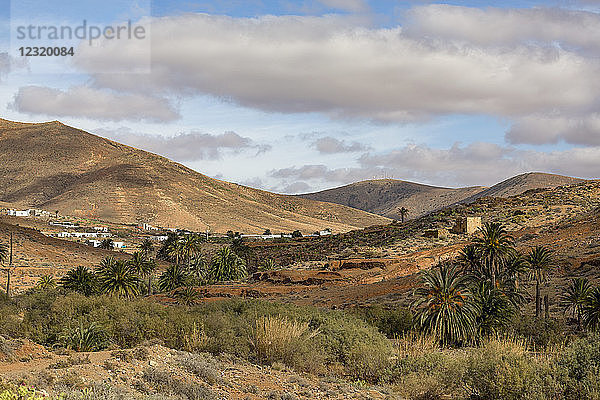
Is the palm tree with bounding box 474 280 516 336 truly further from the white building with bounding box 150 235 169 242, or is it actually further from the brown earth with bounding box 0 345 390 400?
the white building with bounding box 150 235 169 242

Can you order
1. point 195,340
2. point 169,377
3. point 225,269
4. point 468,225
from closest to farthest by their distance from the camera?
point 169,377 → point 195,340 → point 225,269 → point 468,225

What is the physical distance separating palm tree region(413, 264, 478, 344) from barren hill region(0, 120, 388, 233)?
120 m

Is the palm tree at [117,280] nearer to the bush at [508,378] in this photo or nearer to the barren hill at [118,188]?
the bush at [508,378]

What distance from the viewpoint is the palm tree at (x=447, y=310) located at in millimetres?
21297

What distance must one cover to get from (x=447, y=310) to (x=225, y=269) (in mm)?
46781

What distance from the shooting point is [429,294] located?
22188mm

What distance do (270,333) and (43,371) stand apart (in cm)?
598

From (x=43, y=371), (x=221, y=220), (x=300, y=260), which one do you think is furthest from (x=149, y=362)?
(x=221, y=220)

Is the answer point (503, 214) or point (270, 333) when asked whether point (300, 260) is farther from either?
point (270, 333)

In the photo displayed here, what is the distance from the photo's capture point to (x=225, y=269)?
65.6m

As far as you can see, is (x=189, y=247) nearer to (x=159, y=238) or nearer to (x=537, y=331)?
(x=537, y=331)

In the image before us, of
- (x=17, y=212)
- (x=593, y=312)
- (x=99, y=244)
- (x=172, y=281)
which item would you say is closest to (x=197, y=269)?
(x=172, y=281)

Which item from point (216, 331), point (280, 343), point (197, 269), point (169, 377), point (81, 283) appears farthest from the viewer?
point (197, 269)

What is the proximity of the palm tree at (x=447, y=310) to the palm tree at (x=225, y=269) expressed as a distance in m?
44.9
